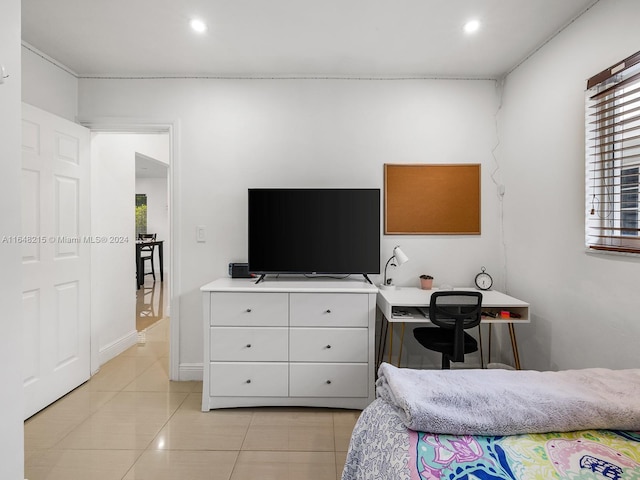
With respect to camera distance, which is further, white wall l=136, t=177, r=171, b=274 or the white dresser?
white wall l=136, t=177, r=171, b=274

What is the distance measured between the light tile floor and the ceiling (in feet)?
8.54

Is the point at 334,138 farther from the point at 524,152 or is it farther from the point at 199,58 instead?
the point at 524,152

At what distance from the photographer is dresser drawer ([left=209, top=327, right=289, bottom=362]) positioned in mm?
2465

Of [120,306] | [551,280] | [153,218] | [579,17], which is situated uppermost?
[579,17]

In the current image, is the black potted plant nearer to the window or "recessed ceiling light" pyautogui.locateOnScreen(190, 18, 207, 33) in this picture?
the window

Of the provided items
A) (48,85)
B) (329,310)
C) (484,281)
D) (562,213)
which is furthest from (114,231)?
(562,213)

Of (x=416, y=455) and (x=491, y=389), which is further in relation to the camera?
(x=491, y=389)

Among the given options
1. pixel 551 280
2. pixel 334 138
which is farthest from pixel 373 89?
pixel 551 280

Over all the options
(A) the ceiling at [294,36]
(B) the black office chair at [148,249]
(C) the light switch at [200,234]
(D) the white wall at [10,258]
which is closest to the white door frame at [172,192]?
(C) the light switch at [200,234]

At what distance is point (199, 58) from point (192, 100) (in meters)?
0.38

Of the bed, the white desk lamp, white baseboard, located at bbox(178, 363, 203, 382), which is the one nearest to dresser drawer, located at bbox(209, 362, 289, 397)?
white baseboard, located at bbox(178, 363, 203, 382)

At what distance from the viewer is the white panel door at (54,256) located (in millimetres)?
2352

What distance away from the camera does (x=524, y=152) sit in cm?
264

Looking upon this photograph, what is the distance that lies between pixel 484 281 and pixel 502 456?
6.85 ft
